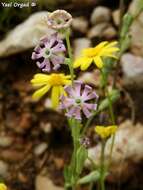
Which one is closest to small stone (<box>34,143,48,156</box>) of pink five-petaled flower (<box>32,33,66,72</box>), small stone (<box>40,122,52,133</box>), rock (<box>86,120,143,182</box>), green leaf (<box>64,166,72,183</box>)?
small stone (<box>40,122,52,133</box>)

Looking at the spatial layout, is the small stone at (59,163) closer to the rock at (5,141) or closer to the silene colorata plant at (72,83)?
the rock at (5,141)

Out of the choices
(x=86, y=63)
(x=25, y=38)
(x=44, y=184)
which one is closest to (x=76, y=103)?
(x=86, y=63)

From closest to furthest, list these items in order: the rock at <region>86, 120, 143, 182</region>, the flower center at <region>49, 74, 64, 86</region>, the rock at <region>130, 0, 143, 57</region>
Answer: the flower center at <region>49, 74, 64, 86</region>
the rock at <region>86, 120, 143, 182</region>
the rock at <region>130, 0, 143, 57</region>

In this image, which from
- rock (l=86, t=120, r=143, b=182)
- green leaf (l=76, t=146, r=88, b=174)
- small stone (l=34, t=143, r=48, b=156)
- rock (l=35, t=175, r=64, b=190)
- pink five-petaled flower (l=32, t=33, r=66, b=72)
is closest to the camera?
pink five-petaled flower (l=32, t=33, r=66, b=72)

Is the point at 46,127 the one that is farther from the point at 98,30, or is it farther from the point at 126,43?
the point at 126,43

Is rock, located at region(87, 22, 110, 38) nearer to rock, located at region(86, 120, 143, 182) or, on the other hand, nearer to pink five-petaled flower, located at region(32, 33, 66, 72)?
rock, located at region(86, 120, 143, 182)

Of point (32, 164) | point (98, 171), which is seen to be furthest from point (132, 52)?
point (98, 171)
